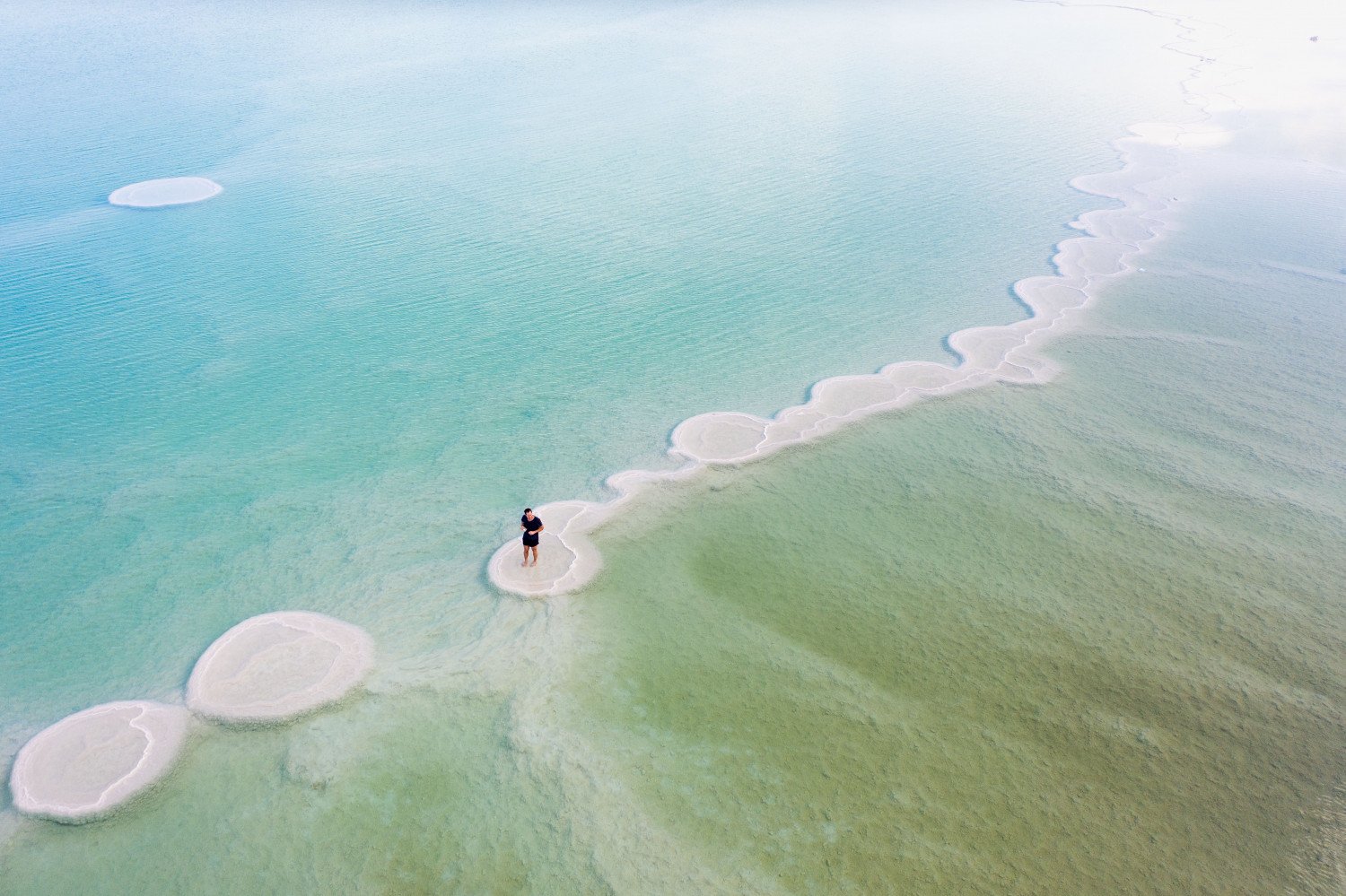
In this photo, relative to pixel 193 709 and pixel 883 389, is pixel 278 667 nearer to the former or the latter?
pixel 193 709

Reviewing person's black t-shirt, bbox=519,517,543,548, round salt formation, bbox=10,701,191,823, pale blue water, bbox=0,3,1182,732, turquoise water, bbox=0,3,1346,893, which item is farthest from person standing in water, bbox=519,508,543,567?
round salt formation, bbox=10,701,191,823

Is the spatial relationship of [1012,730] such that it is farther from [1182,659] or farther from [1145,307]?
[1145,307]

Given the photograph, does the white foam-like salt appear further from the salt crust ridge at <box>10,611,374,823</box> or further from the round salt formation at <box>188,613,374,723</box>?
the salt crust ridge at <box>10,611,374,823</box>

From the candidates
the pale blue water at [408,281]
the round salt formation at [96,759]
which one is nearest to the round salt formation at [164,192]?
the pale blue water at [408,281]

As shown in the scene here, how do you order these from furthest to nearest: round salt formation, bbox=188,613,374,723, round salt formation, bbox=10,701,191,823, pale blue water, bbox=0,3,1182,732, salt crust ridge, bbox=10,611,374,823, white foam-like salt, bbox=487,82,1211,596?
pale blue water, bbox=0,3,1182,732 → white foam-like salt, bbox=487,82,1211,596 → round salt formation, bbox=188,613,374,723 → salt crust ridge, bbox=10,611,374,823 → round salt formation, bbox=10,701,191,823

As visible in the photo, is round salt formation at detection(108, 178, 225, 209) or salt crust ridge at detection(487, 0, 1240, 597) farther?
round salt formation at detection(108, 178, 225, 209)

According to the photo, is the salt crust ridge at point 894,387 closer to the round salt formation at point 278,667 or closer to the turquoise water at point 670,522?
the turquoise water at point 670,522

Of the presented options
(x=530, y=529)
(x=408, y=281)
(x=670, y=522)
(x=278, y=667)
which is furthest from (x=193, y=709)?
(x=408, y=281)
